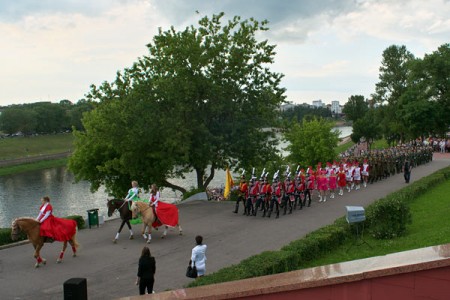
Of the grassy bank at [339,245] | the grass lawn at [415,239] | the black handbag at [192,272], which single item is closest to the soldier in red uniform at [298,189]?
the grass lawn at [415,239]

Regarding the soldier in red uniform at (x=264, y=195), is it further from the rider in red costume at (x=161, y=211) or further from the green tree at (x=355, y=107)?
the green tree at (x=355, y=107)

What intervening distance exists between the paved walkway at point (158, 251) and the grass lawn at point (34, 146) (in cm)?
6388

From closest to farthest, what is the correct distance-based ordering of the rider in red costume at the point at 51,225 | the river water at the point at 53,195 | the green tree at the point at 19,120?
the rider in red costume at the point at 51,225
the river water at the point at 53,195
the green tree at the point at 19,120

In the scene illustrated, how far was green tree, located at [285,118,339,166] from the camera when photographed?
126ft

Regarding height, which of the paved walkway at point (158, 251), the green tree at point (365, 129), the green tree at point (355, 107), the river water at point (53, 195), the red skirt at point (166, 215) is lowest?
the river water at point (53, 195)

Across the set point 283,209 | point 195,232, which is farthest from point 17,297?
point 283,209

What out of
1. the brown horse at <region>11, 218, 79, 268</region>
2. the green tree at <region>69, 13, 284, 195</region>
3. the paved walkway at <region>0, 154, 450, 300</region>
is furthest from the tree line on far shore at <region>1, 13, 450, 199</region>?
the brown horse at <region>11, 218, 79, 268</region>

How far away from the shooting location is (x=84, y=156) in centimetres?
2845

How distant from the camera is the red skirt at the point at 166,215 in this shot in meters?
15.9

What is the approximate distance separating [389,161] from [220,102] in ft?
42.3

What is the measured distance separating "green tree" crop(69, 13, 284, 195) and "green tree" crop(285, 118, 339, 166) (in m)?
12.6

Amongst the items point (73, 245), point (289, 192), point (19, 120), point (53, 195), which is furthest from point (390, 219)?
point (19, 120)

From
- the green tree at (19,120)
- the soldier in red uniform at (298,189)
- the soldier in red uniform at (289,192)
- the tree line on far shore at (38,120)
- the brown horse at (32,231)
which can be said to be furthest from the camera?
the tree line on far shore at (38,120)

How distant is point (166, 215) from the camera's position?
52.5ft
